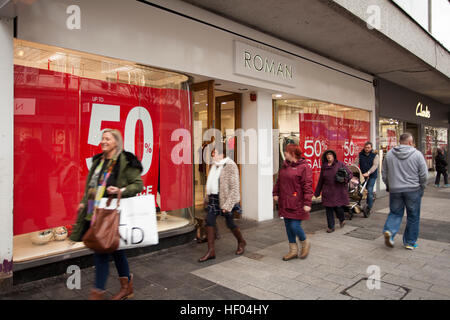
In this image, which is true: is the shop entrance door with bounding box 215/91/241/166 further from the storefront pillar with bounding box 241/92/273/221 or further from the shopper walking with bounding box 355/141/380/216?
the shopper walking with bounding box 355/141/380/216

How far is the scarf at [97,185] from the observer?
342 cm

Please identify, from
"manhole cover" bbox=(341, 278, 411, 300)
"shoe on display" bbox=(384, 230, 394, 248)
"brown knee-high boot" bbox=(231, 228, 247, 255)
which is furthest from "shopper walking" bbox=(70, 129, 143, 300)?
"shoe on display" bbox=(384, 230, 394, 248)

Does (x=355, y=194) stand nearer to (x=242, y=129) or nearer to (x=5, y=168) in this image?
(x=242, y=129)

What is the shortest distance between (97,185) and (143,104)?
2.52 metres

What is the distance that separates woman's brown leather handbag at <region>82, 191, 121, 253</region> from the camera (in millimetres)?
3170

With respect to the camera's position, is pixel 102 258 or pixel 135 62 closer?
pixel 102 258

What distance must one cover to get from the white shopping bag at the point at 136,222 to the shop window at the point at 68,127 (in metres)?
1.69

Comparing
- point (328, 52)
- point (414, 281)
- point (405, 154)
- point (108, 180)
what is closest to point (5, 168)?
point (108, 180)

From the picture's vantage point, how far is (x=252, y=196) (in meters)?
8.05

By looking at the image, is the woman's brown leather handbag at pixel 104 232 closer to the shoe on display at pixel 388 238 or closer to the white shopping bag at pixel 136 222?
the white shopping bag at pixel 136 222

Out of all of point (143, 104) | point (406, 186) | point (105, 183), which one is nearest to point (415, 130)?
point (406, 186)

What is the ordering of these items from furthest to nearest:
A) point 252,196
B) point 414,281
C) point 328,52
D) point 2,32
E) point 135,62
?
point 328,52 < point 252,196 < point 135,62 < point 414,281 < point 2,32

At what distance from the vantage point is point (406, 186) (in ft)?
18.3

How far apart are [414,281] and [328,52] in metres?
6.85
